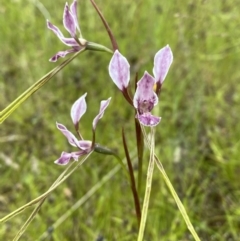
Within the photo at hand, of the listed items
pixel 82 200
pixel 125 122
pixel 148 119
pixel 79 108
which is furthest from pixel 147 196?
pixel 125 122

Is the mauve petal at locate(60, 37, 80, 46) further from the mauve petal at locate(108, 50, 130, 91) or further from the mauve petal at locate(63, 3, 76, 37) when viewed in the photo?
the mauve petal at locate(108, 50, 130, 91)

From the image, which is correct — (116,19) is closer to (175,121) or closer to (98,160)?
(175,121)

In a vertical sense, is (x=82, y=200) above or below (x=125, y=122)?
above

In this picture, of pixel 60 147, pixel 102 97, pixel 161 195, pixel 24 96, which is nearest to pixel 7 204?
pixel 60 147

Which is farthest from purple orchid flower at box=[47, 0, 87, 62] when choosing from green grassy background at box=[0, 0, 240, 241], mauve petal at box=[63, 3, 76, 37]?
green grassy background at box=[0, 0, 240, 241]

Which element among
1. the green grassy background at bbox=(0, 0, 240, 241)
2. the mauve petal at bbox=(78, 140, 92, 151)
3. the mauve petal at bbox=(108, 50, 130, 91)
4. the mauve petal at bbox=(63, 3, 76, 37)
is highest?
the mauve petal at bbox=(63, 3, 76, 37)

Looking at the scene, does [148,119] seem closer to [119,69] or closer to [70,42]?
[119,69]
